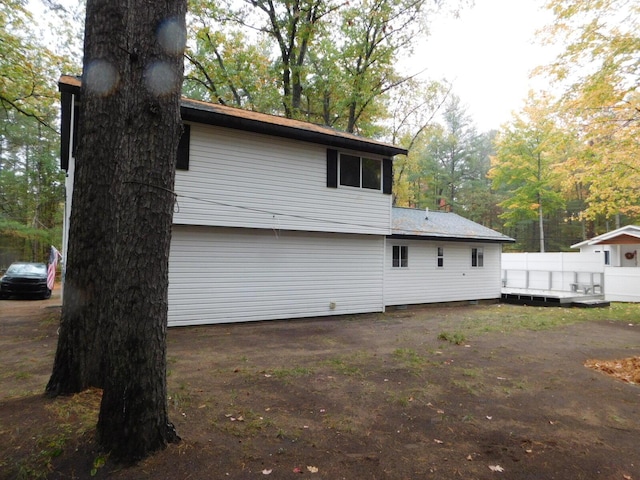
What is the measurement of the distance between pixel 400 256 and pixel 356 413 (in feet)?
31.1

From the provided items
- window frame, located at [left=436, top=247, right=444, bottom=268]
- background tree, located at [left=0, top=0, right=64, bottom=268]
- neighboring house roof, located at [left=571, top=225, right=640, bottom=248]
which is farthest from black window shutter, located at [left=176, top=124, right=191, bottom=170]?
neighboring house roof, located at [left=571, top=225, right=640, bottom=248]

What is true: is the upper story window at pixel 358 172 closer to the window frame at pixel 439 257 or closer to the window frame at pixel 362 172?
the window frame at pixel 362 172

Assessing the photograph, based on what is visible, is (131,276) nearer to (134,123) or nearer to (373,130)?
(134,123)

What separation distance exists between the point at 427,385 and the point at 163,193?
13.6 ft

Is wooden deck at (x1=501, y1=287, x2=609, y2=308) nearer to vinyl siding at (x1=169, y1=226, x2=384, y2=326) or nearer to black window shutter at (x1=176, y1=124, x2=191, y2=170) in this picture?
vinyl siding at (x1=169, y1=226, x2=384, y2=326)

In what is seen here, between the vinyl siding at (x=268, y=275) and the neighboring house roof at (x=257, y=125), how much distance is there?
2684 millimetres

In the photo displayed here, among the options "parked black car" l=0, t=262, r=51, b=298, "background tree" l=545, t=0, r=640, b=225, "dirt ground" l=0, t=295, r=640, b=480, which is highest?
"background tree" l=545, t=0, r=640, b=225

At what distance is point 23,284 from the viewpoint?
13680mm

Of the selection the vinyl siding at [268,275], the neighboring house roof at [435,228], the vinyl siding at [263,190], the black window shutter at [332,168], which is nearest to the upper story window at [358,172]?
the black window shutter at [332,168]

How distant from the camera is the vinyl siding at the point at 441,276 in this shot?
12.8 meters

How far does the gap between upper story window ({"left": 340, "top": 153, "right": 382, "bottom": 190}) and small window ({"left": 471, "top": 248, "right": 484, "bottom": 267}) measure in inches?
243

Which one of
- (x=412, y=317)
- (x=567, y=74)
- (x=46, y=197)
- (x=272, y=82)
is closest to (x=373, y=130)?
(x=272, y=82)

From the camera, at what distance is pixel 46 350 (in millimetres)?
6273

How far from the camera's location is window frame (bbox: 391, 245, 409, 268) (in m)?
12.8
